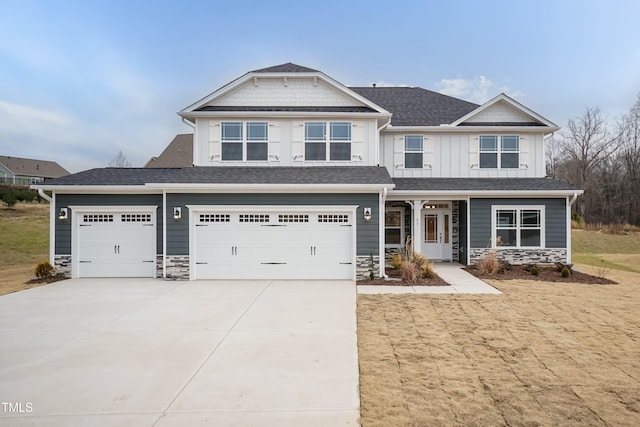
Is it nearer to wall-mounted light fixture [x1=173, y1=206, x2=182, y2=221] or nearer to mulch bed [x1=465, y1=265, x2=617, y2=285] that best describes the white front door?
mulch bed [x1=465, y1=265, x2=617, y2=285]

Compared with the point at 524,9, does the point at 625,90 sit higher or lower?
higher

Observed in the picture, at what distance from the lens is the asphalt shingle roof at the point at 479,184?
13094 mm

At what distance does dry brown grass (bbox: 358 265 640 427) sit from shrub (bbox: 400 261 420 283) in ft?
6.94

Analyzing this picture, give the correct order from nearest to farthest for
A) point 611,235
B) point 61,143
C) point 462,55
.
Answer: point 462,55 → point 611,235 → point 61,143

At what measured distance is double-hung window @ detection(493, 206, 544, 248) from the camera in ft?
43.3

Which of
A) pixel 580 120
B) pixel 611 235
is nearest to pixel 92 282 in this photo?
pixel 611 235

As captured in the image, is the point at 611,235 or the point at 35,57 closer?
the point at 35,57

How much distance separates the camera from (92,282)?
438 inches

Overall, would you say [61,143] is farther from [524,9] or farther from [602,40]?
[602,40]

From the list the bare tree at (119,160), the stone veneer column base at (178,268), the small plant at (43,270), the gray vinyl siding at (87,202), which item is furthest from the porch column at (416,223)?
the bare tree at (119,160)

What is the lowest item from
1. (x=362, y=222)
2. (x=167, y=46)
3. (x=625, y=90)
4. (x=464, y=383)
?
(x=464, y=383)

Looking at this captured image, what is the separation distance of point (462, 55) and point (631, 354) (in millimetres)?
19805

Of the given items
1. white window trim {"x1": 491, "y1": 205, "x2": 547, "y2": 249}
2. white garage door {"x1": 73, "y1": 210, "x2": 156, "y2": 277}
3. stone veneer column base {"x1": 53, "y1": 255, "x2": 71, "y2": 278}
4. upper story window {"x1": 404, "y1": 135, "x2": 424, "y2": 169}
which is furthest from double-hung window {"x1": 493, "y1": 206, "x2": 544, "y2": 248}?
stone veneer column base {"x1": 53, "y1": 255, "x2": 71, "y2": 278}

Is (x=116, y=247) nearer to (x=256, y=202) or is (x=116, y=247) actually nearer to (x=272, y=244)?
(x=256, y=202)
